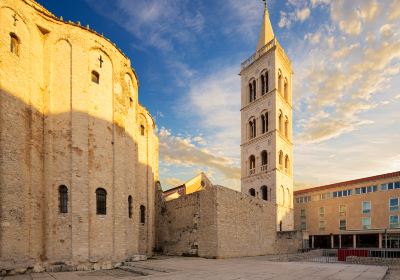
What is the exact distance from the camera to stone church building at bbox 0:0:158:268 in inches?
581

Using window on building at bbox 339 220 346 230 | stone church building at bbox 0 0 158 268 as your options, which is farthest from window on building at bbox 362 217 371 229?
stone church building at bbox 0 0 158 268

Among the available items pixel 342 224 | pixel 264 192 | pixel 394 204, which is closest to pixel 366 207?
pixel 394 204

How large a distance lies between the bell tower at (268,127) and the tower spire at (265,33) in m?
0.15

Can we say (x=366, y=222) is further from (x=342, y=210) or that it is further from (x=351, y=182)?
(x=351, y=182)

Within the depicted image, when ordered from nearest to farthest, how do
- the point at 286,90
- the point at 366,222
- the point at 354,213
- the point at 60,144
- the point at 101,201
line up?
the point at 60,144 → the point at 101,201 → the point at 286,90 → the point at 366,222 → the point at 354,213

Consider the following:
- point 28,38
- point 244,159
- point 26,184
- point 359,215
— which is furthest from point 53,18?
point 359,215

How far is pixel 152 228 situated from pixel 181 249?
366cm

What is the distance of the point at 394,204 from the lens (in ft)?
146

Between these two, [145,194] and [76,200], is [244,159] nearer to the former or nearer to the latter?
[145,194]

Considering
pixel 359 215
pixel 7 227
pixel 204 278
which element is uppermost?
pixel 7 227

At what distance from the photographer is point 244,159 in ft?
140

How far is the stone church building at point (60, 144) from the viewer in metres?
14.8

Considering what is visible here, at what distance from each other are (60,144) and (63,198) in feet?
9.74

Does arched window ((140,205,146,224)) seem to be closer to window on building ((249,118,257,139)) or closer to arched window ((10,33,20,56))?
arched window ((10,33,20,56))
